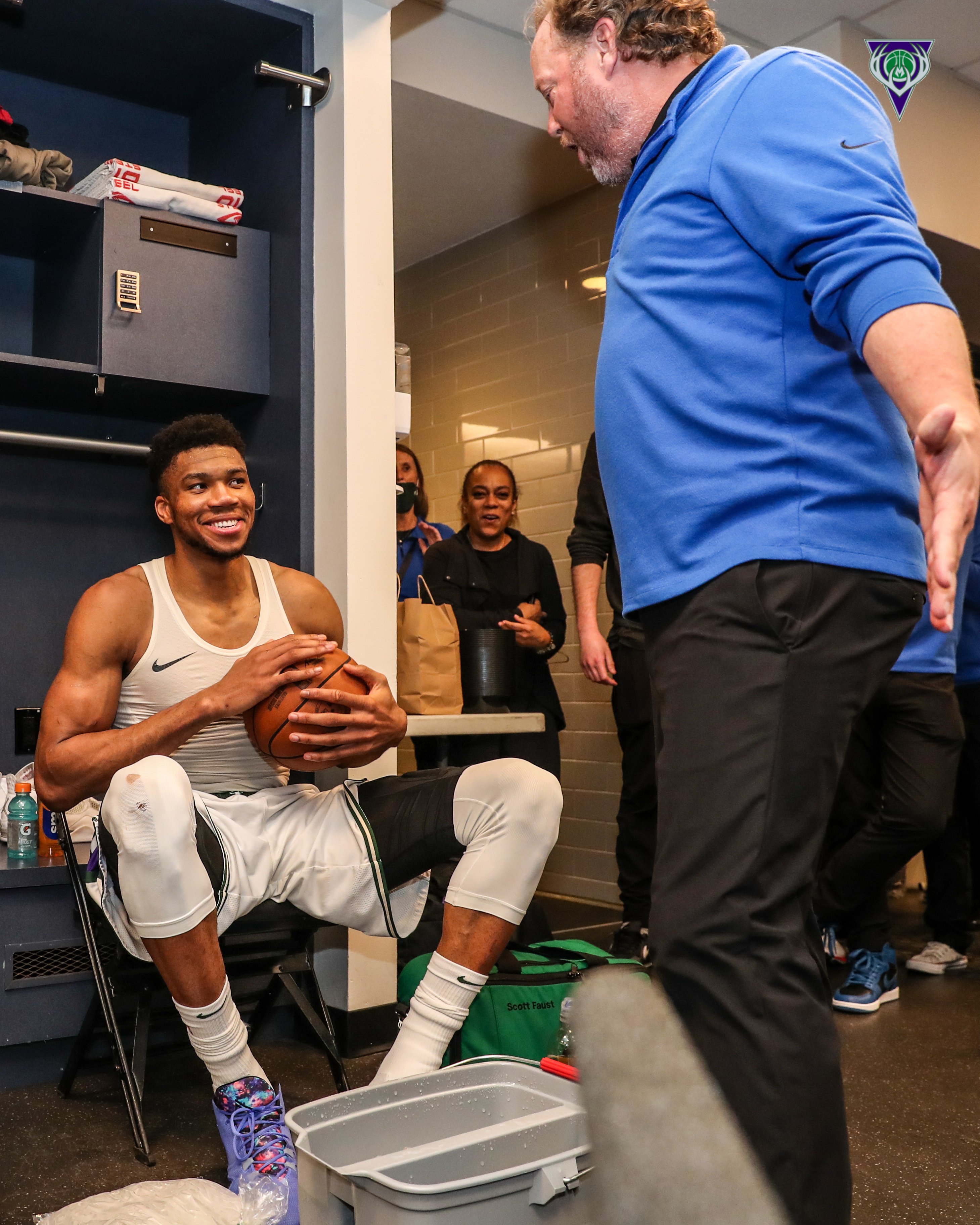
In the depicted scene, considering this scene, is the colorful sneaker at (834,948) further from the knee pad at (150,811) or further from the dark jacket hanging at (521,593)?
the knee pad at (150,811)

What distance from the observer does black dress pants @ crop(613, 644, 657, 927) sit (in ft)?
11.1

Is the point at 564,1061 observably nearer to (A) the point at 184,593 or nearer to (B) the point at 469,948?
(B) the point at 469,948

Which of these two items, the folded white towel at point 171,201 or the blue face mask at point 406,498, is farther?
the blue face mask at point 406,498

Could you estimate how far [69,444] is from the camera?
269 cm

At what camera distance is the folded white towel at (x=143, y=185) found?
2.64 m

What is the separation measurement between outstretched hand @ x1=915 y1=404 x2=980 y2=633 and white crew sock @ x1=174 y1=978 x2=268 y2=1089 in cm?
137

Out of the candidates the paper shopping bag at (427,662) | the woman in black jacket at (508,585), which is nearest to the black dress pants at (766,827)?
the paper shopping bag at (427,662)

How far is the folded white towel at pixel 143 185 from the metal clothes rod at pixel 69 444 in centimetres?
56

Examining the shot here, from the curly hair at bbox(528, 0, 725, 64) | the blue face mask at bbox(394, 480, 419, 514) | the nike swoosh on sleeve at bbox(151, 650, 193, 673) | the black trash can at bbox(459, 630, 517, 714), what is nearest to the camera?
the curly hair at bbox(528, 0, 725, 64)

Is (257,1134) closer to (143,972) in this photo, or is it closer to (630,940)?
(143,972)

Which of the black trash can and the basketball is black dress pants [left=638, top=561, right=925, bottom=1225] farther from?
the black trash can

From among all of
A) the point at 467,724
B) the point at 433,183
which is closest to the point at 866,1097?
the point at 467,724

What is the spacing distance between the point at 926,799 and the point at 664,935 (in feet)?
6.95

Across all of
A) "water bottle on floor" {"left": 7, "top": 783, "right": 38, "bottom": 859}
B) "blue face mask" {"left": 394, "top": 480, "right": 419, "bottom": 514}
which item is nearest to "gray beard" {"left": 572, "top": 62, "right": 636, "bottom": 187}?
"water bottle on floor" {"left": 7, "top": 783, "right": 38, "bottom": 859}
